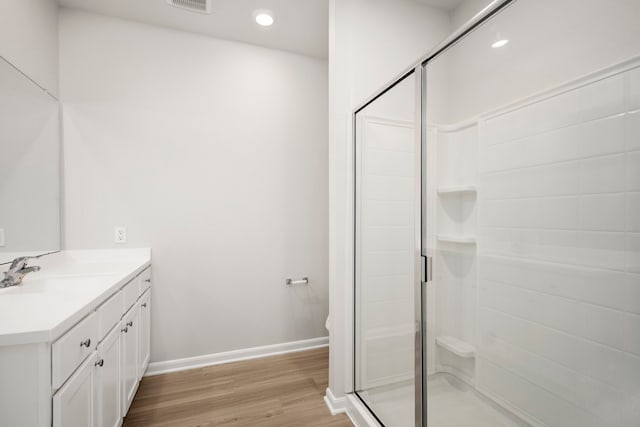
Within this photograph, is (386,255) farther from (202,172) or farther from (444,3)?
(444,3)

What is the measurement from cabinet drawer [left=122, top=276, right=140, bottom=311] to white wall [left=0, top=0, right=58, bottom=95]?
4.52 feet

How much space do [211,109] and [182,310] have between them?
1.63 meters

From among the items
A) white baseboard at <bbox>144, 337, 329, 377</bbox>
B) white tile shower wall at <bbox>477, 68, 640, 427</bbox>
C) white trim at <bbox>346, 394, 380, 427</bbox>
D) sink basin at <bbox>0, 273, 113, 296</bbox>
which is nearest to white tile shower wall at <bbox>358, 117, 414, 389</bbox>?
white trim at <bbox>346, 394, 380, 427</bbox>

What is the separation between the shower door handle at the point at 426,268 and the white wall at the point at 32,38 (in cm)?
238

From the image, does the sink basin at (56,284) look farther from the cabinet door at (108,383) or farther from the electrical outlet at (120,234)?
the electrical outlet at (120,234)

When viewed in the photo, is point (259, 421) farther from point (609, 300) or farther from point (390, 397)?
point (609, 300)

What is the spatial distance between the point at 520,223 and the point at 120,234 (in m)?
2.42

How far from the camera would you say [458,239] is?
113 centimetres

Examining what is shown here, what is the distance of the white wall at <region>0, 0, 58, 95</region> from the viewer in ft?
5.04

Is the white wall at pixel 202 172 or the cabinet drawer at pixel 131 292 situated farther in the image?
the white wall at pixel 202 172

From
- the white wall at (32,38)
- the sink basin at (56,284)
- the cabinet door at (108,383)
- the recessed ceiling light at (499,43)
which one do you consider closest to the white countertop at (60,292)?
the sink basin at (56,284)

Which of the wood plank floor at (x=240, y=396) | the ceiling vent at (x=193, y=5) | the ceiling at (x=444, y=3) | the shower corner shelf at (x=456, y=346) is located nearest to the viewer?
the shower corner shelf at (x=456, y=346)

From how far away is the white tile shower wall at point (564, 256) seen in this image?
2.28 feet

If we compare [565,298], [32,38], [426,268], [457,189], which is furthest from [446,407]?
[32,38]
